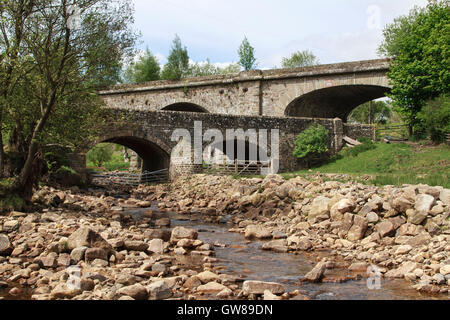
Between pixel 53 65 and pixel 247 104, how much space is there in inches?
832

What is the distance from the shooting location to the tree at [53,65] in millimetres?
12445

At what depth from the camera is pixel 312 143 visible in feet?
86.7

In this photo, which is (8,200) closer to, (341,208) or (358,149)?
(341,208)

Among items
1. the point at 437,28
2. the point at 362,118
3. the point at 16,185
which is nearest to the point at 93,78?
the point at 16,185

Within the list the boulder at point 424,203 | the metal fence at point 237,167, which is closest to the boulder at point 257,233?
the boulder at point 424,203

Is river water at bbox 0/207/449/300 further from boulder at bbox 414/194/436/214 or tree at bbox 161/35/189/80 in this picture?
tree at bbox 161/35/189/80

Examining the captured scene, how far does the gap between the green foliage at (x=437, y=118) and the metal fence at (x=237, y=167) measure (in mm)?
9008

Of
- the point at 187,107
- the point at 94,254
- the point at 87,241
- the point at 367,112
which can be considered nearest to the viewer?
the point at 94,254

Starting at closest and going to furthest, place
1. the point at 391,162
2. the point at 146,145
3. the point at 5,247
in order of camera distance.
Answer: the point at 5,247
the point at 391,162
the point at 146,145

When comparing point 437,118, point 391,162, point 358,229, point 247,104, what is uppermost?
point 247,104

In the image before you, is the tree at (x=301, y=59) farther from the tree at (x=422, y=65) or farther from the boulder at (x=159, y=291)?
the boulder at (x=159, y=291)

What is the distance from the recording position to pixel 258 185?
19.9m

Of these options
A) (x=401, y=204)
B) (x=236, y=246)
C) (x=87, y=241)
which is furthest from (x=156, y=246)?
(x=401, y=204)

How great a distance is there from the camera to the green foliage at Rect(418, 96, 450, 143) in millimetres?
22797
